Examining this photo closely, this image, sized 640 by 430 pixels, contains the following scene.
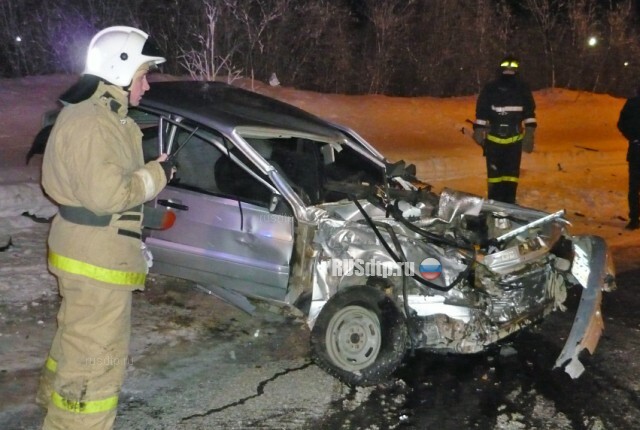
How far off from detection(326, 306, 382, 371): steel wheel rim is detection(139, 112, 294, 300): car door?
473 millimetres

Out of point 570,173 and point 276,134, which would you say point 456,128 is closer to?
point 570,173

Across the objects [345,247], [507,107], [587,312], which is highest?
[507,107]

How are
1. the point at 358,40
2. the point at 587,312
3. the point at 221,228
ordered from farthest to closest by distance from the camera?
the point at 358,40 → the point at 221,228 → the point at 587,312

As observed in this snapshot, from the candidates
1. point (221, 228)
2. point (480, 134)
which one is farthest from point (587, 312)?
point (480, 134)

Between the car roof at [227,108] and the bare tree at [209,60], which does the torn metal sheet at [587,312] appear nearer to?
the car roof at [227,108]

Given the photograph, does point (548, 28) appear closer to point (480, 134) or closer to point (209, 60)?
point (209, 60)

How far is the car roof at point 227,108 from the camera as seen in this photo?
192 inches

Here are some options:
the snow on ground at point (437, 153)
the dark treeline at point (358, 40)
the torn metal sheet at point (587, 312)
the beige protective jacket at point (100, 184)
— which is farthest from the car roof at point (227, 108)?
the dark treeline at point (358, 40)

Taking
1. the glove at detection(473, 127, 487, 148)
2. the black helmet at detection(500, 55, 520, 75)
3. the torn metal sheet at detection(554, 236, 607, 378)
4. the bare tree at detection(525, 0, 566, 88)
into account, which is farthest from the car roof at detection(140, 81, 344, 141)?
the bare tree at detection(525, 0, 566, 88)

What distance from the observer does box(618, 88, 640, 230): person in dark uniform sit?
805 centimetres

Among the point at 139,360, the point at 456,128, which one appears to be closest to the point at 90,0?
the point at 456,128

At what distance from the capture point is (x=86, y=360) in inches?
126

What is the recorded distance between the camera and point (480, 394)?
4.39 m

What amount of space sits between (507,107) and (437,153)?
11.0ft
